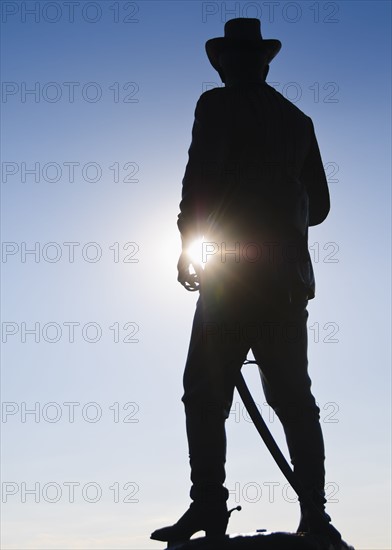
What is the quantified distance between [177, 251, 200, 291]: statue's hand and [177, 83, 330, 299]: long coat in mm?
170

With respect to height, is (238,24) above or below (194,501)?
above

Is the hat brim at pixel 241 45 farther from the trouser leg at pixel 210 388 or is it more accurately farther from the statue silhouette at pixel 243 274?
the trouser leg at pixel 210 388

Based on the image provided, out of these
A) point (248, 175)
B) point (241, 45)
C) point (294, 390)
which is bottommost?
point (294, 390)

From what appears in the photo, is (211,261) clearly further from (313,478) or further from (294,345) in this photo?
(313,478)

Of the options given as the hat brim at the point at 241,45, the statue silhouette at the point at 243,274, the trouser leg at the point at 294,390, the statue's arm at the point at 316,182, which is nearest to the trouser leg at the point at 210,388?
the statue silhouette at the point at 243,274

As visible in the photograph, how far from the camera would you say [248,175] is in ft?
27.3

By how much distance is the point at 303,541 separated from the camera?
714 centimetres

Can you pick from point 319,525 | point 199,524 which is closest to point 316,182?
point 319,525

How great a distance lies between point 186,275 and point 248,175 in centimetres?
98

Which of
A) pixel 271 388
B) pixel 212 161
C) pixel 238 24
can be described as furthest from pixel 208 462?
pixel 238 24

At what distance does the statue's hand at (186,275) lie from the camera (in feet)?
27.8

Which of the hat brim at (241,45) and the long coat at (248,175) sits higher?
the hat brim at (241,45)

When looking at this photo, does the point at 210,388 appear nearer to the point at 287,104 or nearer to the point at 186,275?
the point at 186,275

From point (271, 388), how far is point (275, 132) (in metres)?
2.15
